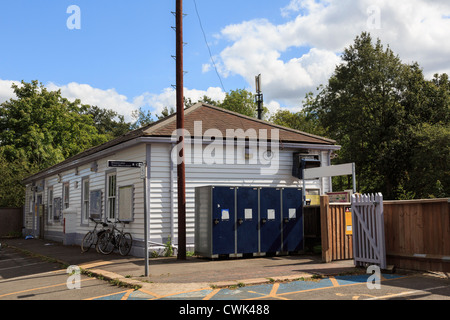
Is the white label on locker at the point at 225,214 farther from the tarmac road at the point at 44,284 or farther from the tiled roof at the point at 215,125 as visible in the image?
the tarmac road at the point at 44,284

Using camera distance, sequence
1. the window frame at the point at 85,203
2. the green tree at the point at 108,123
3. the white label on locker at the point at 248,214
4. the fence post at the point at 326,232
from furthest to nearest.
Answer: the green tree at the point at 108,123 → the window frame at the point at 85,203 → the white label on locker at the point at 248,214 → the fence post at the point at 326,232

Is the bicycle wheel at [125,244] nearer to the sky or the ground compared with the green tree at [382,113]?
nearer to the ground

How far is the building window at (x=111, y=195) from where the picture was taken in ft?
59.7

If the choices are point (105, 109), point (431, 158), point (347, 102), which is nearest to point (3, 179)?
point (347, 102)

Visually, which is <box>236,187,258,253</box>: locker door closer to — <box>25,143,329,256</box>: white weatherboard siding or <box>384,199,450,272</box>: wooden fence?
<box>25,143,329,256</box>: white weatherboard siding

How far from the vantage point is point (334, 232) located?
13188 mm

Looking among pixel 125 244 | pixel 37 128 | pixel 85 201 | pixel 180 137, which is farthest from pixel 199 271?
pixel 37 128

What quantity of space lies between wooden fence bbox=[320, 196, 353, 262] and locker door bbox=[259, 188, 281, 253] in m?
1.84

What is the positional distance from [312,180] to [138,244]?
284 inches

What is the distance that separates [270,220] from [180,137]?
150 inches

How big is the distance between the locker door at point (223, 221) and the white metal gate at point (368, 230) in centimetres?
373

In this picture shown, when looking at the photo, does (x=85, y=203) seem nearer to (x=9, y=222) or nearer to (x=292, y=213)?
(x=292, y=213)

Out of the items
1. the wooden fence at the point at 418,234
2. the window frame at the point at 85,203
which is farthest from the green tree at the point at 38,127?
the wooden fence at the point at 418,234
